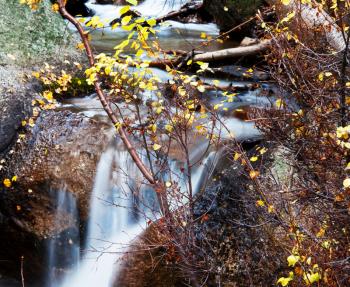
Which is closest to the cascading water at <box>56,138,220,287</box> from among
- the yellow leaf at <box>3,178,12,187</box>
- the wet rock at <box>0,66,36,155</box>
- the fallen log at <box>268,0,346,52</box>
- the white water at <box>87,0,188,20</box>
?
the yellow leaf at <box>3,178,12,187</box>

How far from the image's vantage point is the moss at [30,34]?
22.6 feet

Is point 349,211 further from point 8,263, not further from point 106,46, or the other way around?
point 106,46

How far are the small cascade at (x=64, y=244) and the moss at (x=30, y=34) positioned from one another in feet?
9.34

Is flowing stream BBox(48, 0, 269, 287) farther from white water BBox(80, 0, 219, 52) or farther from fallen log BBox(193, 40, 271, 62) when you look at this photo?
white water BBox(80, 0, 219, 52)

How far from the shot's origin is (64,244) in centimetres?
528

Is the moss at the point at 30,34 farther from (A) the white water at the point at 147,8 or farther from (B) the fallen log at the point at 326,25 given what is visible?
(A) the white water at the point at 147,8

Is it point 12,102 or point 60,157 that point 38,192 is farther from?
point 12,102

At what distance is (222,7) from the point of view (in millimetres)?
10391

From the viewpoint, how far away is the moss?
6891mm

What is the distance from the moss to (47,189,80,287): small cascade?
2.85 m

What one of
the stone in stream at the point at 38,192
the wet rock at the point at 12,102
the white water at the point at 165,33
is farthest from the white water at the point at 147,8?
the stone in stream at the point at 38,192

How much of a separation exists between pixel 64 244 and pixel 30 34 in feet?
12.6

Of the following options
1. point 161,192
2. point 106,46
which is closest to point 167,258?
point 161,192

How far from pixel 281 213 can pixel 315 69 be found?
1.67 metres
